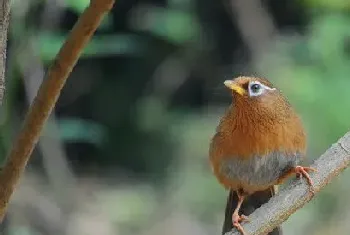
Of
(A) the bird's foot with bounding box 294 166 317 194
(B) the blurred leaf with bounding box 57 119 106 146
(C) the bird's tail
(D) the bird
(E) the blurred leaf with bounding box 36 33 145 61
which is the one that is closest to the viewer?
(A) the bird's foot with bounding box 294 166 317 194

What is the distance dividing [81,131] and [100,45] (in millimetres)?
808

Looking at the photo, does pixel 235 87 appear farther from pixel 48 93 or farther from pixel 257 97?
pixel 48 93

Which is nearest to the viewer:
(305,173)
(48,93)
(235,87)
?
(48,93)

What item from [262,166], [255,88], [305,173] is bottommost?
[305,173]

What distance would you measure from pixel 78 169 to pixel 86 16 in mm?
5566

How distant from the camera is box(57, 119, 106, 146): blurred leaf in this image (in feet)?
18.1

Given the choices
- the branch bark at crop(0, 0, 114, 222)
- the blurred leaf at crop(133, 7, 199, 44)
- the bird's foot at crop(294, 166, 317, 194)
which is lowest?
the branch bark at crop(0, 0, 114, 222)

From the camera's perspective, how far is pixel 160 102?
6371 mm

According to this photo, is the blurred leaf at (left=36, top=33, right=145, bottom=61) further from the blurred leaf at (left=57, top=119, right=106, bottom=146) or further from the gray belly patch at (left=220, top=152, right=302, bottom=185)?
the gray belly patch at (left=220, top=152, right=302, bottom=185)

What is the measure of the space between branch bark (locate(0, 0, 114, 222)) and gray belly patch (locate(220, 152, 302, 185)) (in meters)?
1.15

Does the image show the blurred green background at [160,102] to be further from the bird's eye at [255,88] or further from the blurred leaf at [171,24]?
the bird's eye at [255,88]

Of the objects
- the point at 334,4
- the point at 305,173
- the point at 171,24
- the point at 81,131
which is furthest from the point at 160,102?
the point at 305,173

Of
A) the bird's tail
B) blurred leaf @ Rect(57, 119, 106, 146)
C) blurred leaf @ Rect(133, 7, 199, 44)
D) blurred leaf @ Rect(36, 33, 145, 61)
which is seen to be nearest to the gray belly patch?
the bird's tail

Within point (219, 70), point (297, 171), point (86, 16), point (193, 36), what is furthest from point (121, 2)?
point (86, 16)
